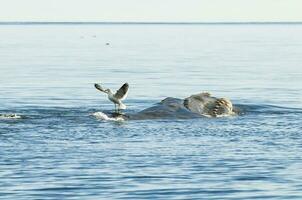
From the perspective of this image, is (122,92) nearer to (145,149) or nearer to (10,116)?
(10,116)

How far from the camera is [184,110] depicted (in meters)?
37.5

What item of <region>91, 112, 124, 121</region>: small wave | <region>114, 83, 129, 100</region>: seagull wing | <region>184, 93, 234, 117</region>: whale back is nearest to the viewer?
<region>91, 112, 124, 121</region>: small wave

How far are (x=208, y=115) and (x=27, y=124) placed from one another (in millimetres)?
7473

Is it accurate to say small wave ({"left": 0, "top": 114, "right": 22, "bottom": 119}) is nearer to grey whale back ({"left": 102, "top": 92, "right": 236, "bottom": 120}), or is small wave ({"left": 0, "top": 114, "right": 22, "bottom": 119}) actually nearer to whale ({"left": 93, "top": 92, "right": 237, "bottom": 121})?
whale ({"left": 93, "top": 92, "right": 237, "bottom": 121})

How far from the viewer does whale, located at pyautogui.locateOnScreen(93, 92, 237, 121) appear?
36594 mm

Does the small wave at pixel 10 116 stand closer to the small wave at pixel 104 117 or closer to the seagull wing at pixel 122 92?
the small wave at pixel 104 117

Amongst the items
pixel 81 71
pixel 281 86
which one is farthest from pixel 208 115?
pixel 81 71

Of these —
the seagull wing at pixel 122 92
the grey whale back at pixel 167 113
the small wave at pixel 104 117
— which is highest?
the seagull wing at pixel 122 92

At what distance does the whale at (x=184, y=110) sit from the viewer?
120 ft

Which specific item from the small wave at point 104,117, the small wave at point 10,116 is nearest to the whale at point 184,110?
the small wave at point 104,117

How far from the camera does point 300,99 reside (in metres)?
47.6

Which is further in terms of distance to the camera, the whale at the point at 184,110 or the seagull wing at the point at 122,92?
the seagull wing at the point at 122,92

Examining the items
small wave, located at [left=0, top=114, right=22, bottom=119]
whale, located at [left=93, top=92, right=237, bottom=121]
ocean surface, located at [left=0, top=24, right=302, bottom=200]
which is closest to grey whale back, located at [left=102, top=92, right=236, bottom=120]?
whale, located at [left=93, top=92, right=237, bottom=121]

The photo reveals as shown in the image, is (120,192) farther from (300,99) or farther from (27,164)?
(300,99)
